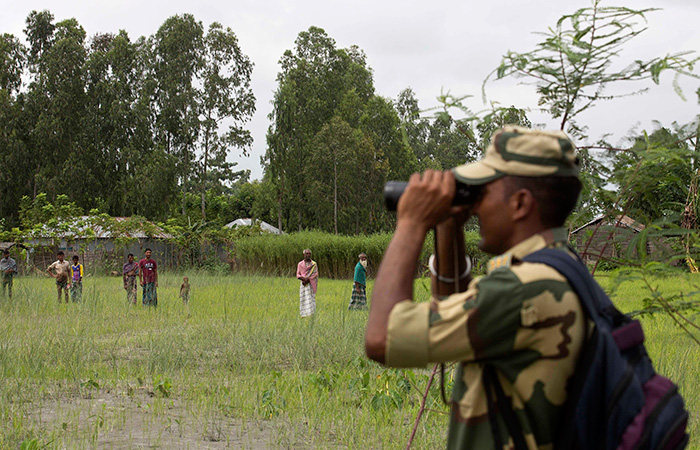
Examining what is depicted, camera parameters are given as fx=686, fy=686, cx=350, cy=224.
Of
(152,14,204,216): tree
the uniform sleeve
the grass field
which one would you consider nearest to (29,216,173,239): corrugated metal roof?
(152,14,204,216): tree

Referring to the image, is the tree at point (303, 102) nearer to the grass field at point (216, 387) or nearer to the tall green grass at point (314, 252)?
the tall green grass at point (314, 252)

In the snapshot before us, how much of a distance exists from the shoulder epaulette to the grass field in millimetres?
1645

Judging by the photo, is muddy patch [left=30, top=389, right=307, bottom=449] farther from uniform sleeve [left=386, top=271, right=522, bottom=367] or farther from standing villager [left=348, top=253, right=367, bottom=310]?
standing villager [left=348, top=253, right=367, bottom=310]

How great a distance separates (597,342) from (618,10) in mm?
1594

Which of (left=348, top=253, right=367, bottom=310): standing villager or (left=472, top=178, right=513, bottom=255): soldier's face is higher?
(left=472, top=178, right=513, bottom=255): soldier's face

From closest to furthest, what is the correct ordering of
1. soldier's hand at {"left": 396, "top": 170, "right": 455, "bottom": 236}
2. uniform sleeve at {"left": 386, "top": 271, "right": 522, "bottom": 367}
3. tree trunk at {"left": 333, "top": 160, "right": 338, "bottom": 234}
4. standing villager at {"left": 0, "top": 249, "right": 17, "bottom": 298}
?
uniform sleeve at {"left": 386, "top": 271, "right": 522, "bottom": 367} → soldier's hand at {"left": 396, "top": 170, "right": 455, "bottom": 236} → standing villager at {"left": 0, "top": 249, "right": 17, "bottom": 298} → tree trunk at {"left": 333, "top": 160, "right": 338, "bottom": 234}

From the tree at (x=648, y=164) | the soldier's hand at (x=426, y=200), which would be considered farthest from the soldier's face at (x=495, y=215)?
the tree at (x=648, y=164)

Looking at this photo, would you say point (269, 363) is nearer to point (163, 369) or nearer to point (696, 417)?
point (163, 369)

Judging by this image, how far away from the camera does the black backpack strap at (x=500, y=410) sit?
5.12ft

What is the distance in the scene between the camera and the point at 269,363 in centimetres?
764

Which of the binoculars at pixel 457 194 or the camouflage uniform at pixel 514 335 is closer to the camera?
the camouflage uniform at pixel 514 335

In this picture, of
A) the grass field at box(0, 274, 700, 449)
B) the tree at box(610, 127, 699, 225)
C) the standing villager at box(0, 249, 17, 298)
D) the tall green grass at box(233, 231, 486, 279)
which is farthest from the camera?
the tall green grass at box(233, 231, 486, 279)

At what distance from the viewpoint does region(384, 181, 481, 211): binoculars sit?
1663 millimetres

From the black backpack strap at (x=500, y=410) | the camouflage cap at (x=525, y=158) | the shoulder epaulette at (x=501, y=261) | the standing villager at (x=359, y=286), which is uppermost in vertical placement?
the camouflage cap at (x=525, y=158)
